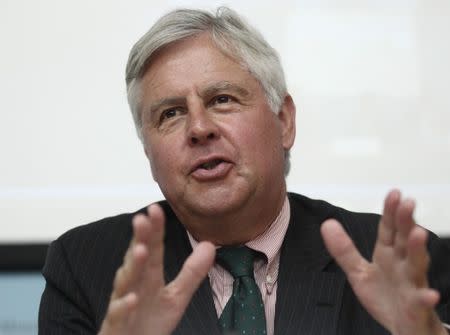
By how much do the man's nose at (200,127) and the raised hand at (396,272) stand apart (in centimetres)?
56

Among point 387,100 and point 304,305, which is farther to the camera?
point 387,100

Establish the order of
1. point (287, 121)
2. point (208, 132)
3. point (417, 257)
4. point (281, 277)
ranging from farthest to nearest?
point (287, 121), point (281, 277), point (208, 132), point (417, 257)

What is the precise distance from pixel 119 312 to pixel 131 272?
83 mm

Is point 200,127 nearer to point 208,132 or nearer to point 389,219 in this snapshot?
point 208,132

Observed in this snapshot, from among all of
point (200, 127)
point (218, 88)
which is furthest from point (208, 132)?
point (218, 88)

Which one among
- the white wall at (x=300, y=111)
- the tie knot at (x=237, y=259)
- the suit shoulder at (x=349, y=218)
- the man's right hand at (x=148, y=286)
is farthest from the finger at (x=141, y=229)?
the white wall at (x=300, y=111)

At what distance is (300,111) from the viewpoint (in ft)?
9.82

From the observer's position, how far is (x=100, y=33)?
304 centimetres

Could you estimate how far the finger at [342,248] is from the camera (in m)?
1.63

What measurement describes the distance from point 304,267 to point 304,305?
0.45ft

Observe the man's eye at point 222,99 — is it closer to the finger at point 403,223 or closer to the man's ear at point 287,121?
the man's ear at point 287,121

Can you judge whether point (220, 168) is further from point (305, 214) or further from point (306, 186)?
point (306, 186)

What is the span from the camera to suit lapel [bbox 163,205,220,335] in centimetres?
207

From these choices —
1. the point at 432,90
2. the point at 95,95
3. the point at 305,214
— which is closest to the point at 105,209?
the point at 95,95
